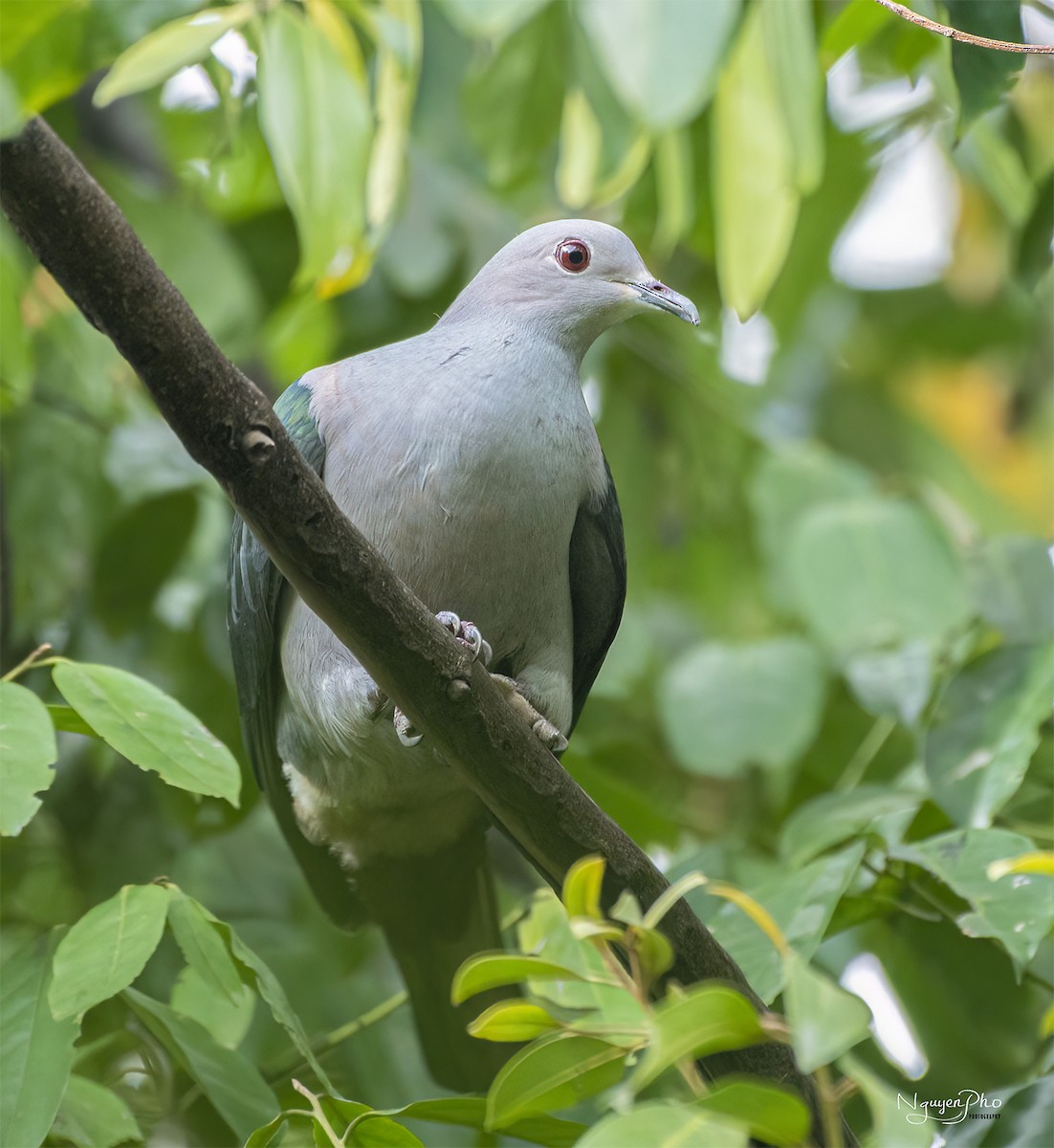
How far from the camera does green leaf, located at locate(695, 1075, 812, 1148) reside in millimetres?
1491

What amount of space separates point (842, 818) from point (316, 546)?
1550mm

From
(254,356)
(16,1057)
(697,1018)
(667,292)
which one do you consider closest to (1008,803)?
(667,292)

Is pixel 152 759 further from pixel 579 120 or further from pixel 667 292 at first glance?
pixel 579 120

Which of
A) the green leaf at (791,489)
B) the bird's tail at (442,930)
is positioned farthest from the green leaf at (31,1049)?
the green leaf at (791,489)

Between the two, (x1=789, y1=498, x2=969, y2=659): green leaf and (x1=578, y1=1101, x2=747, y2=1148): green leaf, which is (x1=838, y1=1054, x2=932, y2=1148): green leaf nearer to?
(x1=578, y1=1101, x2=747, y2=1148): green leaf

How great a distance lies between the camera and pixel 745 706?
3.49 m

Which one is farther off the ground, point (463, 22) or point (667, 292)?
point (463, 22)

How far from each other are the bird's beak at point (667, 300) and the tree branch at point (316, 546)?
122 cm

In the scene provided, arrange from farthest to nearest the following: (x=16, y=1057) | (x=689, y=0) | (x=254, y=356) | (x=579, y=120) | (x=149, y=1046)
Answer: (x=254, y=356)
(x=579, y=120)
(x=149, y=1046)
(x=16, y=1057)
(x=689, y=0)

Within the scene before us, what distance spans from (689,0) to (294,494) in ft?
3.00

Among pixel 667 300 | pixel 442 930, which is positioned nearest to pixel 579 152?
pixel 667 300

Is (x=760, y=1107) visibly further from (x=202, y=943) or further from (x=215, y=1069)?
(x=215, y=1069)

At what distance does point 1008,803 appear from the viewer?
3078 mm

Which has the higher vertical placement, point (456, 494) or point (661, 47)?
point (661, 47)
